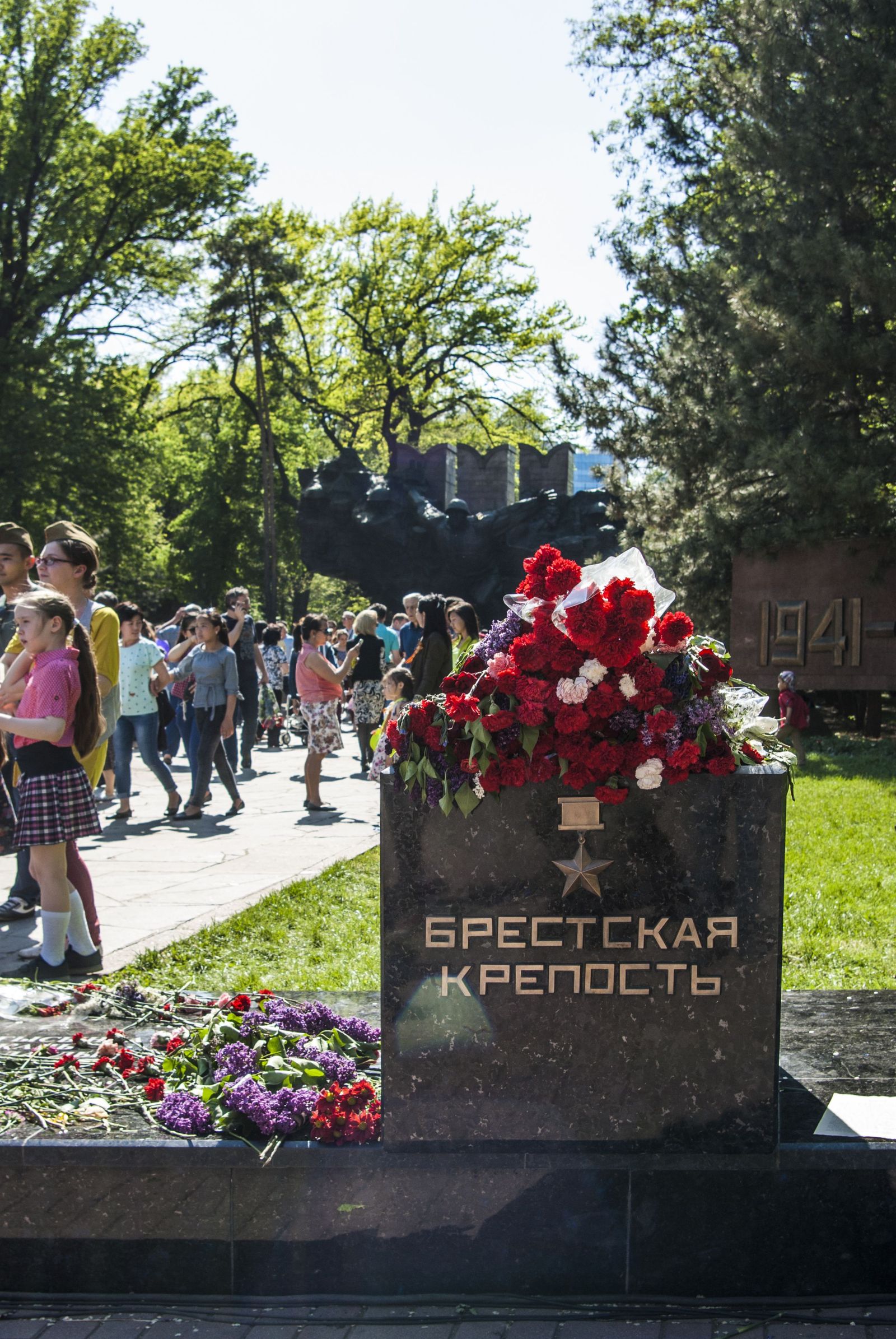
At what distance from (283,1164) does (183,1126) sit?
0.95 ft

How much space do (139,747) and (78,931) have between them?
5007 mm

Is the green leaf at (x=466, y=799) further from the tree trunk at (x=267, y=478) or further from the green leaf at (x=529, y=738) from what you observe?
the tree trunk at (x=267, y=478)

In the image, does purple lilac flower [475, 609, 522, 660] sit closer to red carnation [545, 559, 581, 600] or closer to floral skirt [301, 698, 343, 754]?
red carnation [545, 559, 581, 600]

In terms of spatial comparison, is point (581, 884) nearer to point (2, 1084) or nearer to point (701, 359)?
point (2, 1084)

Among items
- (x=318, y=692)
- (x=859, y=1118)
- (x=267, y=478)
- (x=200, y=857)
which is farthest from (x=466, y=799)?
(x=267, y=478)

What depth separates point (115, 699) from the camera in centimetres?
689

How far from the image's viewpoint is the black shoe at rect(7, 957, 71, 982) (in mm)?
5184

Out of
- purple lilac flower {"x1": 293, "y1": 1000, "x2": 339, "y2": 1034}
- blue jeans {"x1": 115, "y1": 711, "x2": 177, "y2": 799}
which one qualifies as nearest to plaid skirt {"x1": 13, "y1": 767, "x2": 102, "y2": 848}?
purple lilac flower {"x1": 293, "y1": 1000, "x2": 339, "y2": 1034}

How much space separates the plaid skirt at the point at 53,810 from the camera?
5031 mm

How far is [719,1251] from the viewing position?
2.93 meters

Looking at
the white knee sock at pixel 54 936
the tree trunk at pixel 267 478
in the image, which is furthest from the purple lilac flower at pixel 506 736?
the tree trunk at pixel 267 478

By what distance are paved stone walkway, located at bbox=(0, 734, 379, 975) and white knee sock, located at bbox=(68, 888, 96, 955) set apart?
0.59 ft

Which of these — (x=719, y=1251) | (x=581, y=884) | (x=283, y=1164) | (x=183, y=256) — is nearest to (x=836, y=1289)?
(x=719, y=1251)

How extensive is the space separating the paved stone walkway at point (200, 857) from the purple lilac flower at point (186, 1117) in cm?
244
